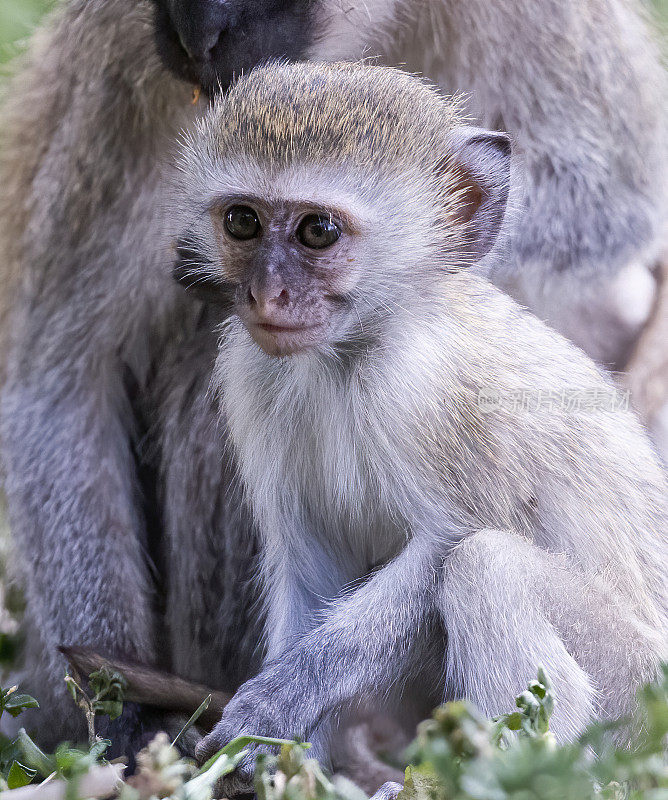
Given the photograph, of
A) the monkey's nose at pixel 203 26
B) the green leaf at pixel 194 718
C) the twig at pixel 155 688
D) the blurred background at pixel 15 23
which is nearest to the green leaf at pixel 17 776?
the green leaf at pixel 194 718

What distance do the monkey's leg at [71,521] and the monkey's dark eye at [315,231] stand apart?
1159 mm

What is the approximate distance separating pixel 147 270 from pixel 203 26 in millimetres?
880

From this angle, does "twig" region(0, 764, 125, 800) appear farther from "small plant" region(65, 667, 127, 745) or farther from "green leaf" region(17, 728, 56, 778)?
"small plant" region(65, 667, 127, 745)

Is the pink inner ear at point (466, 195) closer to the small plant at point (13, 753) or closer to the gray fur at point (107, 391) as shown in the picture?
the gray fur at point (107, 391)

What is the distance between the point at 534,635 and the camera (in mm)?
1913

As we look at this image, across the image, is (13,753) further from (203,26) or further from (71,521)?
(203,26)

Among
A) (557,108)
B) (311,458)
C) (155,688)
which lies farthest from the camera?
(557,108)

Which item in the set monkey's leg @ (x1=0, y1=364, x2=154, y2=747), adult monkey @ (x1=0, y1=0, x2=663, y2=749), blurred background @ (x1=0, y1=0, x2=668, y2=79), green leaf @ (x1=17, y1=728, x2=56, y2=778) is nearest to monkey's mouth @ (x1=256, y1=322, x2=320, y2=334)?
adult monkey @ (x1=0, y1=0, x2=663, y2=749)

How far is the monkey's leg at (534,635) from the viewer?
1905 mm

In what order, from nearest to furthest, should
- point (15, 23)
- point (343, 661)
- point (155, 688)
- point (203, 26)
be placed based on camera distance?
point (343, 661) < point (203, 26) < point (155, 688) < point (15, 23)

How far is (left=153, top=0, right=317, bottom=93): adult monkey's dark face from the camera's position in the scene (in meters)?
2.16

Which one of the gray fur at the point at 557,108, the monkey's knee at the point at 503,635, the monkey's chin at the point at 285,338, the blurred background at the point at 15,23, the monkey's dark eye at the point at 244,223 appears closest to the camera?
the monkey's knee at the point at 503,635

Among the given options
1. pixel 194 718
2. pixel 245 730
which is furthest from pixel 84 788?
pixel 194 718

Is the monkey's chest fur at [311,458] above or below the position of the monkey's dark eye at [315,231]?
below
